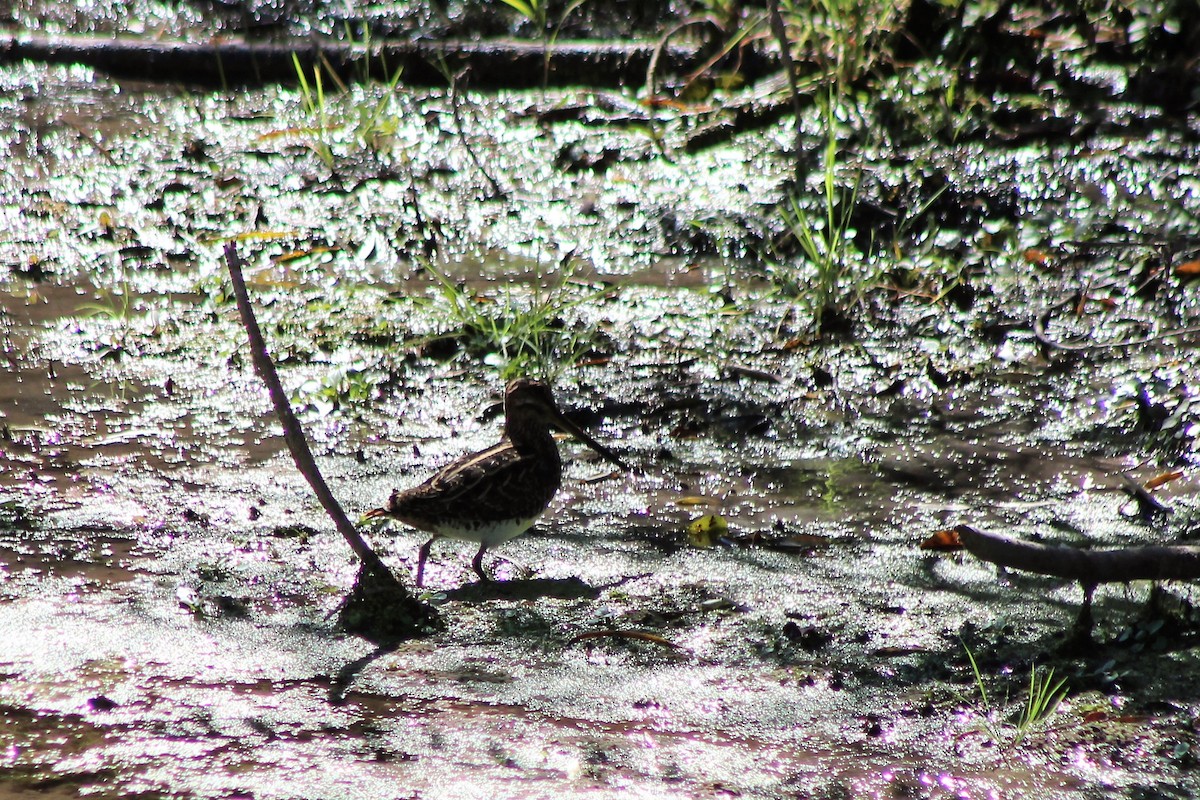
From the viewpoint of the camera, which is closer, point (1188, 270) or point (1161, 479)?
point (1161, 479)

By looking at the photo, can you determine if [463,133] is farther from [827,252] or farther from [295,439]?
[295,439]

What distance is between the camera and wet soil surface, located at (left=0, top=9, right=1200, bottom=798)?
3770 mm

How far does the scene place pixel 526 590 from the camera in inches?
185

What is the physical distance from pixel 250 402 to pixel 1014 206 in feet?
13.8

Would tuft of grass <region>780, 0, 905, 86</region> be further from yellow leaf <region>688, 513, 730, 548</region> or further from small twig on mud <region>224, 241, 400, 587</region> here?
small twig on mud <region>224, 241, 400, 587</region>

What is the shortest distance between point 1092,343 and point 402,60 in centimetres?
530

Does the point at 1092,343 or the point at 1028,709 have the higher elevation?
the point at 1092,343

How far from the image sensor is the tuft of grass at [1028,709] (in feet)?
12.1

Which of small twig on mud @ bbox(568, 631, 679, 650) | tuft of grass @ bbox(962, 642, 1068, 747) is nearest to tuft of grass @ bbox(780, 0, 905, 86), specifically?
small twig on mud @ bbox(568, 631, 679, 650)

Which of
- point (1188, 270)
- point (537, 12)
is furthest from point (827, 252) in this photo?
point (537, 12)

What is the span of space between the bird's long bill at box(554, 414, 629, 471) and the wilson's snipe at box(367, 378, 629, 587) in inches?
2.8

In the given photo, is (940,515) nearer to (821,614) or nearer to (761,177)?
(821,614)

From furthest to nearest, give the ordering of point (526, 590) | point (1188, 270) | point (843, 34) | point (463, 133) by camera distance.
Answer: point (463, 133) < point (843, 34) < point (1188, 270) < point (526, 590)

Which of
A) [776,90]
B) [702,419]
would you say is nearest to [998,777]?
[702,419]
